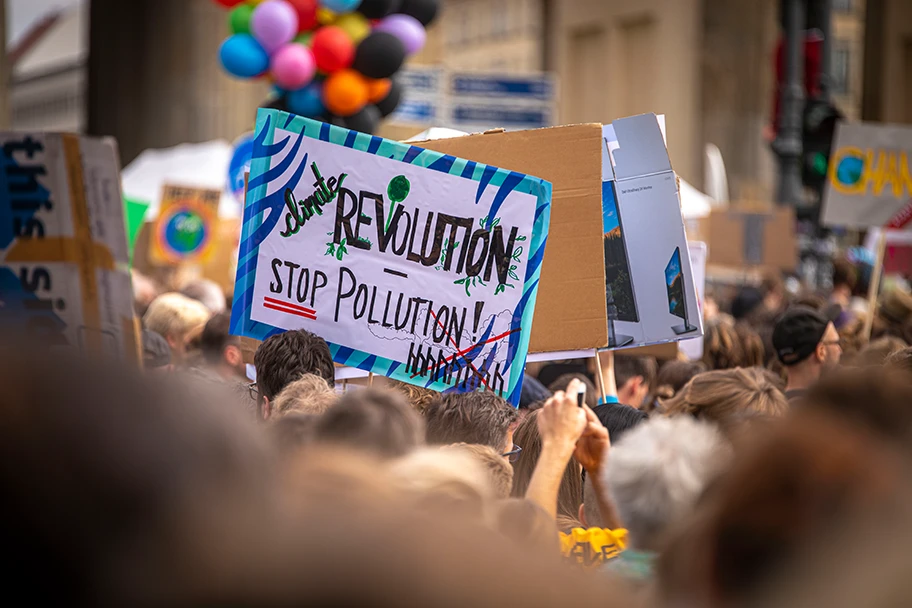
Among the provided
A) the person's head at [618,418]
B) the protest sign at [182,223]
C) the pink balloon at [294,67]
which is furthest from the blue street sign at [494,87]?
the person's head at [618,418]

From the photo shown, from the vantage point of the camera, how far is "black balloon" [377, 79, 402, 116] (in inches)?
427

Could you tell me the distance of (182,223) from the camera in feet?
37.5

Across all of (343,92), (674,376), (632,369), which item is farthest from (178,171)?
(674,376)

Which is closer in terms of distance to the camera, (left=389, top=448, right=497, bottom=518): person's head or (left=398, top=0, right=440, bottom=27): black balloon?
(left=389, top=448, right=497, bottom=518): person's head

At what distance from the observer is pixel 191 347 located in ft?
20.4

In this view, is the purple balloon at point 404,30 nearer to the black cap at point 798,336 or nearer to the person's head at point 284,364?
the black cap at point 798,336

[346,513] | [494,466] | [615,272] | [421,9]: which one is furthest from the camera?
[421,9]

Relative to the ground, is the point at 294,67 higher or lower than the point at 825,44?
lower

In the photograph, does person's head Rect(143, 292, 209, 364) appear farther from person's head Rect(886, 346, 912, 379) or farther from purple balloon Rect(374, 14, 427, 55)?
purple balloon Rect(374, 14, 427, 55)

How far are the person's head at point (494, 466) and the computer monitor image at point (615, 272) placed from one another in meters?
2.00

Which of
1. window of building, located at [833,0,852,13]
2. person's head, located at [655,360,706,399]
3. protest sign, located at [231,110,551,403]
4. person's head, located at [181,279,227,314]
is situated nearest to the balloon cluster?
person's head, located at [181,279,227,314]

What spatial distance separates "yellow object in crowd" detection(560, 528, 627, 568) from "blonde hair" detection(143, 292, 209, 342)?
3886 millimetres

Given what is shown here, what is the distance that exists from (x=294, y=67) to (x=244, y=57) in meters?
0.57

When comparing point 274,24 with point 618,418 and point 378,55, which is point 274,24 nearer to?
point 378,55
